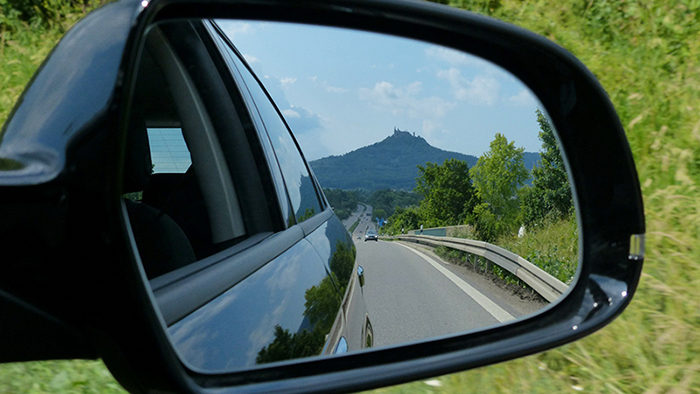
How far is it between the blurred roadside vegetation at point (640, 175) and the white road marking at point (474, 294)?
57.1 inches

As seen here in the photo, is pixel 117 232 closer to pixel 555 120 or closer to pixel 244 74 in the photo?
pixel 244 74

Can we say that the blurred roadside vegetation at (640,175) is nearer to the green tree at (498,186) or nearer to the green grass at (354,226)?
the green grass at (354,226)

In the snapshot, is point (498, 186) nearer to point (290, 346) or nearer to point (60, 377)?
point (290, 346)

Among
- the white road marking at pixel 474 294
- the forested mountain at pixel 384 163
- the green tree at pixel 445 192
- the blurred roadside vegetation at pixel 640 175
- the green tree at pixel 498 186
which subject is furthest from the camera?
the blurred roadside vegetation at pixel 640 175

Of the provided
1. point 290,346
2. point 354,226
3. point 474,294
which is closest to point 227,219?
point 354,226

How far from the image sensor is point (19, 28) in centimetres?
776

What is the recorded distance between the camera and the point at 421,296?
4.62 ft

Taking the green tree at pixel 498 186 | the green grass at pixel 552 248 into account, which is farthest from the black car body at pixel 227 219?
the green grass at pixel 552 248

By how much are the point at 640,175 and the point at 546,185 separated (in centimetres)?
325

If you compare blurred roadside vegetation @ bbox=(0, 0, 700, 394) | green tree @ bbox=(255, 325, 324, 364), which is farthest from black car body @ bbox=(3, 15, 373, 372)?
blurred roadside vegetation @ bbox=(0, 0, 700, 394)

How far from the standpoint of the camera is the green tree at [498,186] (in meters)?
1.68

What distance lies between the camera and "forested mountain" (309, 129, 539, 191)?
134 cm

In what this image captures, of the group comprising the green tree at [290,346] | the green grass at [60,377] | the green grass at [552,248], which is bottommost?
the green grass at [60,377]

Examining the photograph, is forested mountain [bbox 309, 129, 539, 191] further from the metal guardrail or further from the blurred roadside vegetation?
the blurred roadside vegetation
